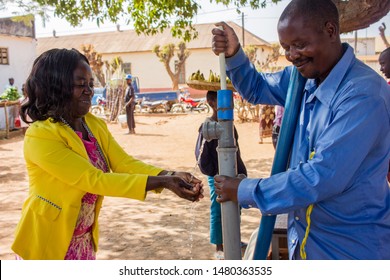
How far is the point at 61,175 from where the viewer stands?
1.85m

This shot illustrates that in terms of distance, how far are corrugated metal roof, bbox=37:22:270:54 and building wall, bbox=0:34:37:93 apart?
12.1 meters

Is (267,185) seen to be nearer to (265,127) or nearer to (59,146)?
(59,146)

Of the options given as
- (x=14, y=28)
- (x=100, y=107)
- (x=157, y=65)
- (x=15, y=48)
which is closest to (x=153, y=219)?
(x=100, y=107)

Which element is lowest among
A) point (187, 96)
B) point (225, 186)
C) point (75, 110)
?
point (187, 96)

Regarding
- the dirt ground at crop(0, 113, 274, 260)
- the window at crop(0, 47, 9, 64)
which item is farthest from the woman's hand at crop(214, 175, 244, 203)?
the window at crop(0, 47, 9, 64)

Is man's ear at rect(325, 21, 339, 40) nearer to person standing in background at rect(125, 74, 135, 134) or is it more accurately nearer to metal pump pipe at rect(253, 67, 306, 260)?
metal pump pipe at rect(253, 67, 306, 260)

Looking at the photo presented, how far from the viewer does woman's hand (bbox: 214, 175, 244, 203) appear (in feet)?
5.06

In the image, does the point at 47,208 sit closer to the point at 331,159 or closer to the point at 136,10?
the point at 331,159

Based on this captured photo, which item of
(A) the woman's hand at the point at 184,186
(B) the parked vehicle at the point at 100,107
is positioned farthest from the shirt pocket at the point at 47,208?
(B) the parked vehicle at the point at 100,107

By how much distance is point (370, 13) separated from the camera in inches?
→ 144

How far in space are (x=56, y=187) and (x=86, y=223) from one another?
Answer: 0.89 feet
